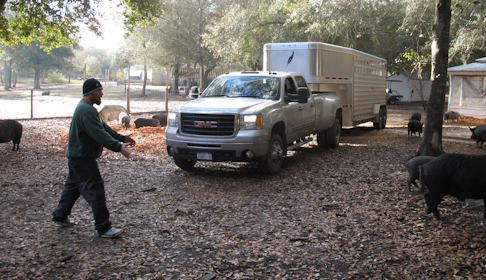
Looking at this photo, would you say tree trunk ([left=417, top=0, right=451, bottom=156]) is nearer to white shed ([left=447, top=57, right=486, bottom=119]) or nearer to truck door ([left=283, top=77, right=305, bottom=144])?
truck door ([left=283, top=77, right=305, bottom=144])

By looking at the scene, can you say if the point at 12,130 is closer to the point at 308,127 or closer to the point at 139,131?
the point at 139,131

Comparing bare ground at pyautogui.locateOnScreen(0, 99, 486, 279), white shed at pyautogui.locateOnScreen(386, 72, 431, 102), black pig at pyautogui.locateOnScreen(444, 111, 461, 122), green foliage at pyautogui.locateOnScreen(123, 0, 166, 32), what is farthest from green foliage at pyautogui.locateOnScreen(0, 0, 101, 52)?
white shed at pyautogui.locateOnScreen(386, 72, 431, 102)

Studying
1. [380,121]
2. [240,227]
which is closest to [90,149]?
[240,227]

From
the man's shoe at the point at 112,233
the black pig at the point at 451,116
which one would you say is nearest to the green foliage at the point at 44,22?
the man's shoe at the point at 112,233

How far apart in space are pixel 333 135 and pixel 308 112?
202cm

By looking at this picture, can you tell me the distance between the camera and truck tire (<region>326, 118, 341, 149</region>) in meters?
11.7

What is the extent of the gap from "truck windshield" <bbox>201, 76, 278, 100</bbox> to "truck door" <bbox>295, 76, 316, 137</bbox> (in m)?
1.08

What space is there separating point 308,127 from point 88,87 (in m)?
6.19

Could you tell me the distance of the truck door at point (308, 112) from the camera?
9.90 metres

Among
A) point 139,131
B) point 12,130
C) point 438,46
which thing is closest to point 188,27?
point 139,131

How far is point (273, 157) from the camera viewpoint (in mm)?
8312

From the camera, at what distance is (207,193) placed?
23.5 feet

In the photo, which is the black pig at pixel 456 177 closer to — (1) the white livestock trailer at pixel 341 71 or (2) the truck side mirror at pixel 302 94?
(2) the truck side mirror at pixel 302 94

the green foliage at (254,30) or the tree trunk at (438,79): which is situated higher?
the green foliage at (254,30)
